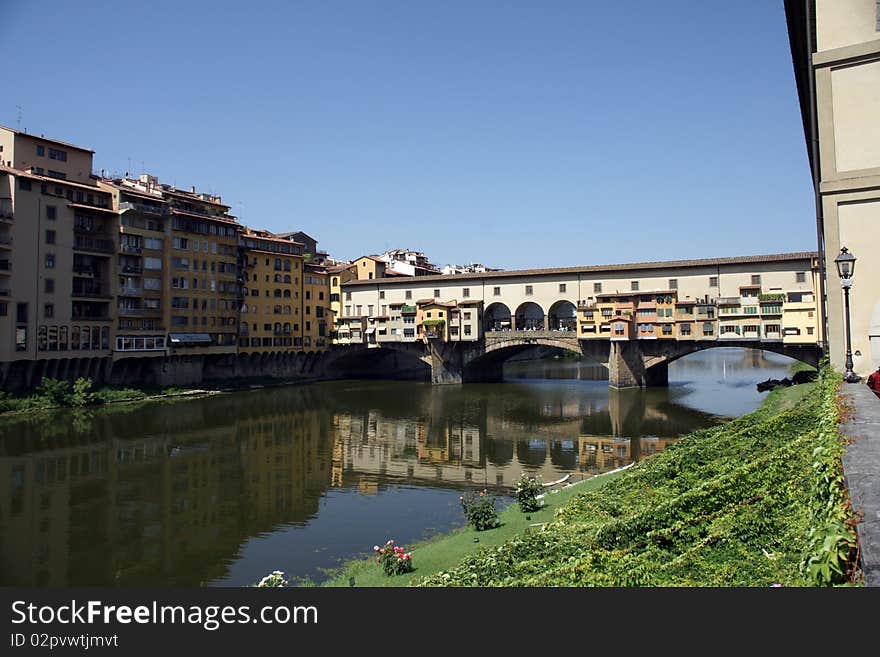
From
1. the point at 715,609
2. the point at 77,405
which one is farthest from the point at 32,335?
the point at 715,609

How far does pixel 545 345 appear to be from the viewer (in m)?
58.5

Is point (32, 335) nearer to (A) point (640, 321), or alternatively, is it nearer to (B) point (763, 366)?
(A) point (640, 321)

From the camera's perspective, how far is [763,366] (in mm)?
82812

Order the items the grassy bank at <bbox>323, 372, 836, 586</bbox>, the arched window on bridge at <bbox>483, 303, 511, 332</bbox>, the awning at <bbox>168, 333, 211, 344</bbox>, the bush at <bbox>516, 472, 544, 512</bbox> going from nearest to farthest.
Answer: the grassy bank at <bbox>323, 372, 836, 586</bbox> → the bush at <bbox>516, 472, 544, 512</bbox> → the awning at <bbox>168, 333, 211, 344</bbox> → the arched window on bridge at <bbox>483, 303, 511, 332</bbox>

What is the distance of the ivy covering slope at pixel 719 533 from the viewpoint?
623cm

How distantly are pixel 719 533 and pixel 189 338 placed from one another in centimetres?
5264

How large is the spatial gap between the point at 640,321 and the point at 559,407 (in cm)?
1304

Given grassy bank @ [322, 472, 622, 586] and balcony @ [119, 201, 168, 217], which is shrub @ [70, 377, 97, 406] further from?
grassy bank @ [322, 472, 622, 586]

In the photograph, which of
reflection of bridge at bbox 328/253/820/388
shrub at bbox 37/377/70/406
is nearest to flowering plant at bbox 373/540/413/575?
shrub at bbox 37/377/70/406

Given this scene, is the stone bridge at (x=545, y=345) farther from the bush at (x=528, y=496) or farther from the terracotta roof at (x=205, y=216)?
the bush at (x=528, y=496)

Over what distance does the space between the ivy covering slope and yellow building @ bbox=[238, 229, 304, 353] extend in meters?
52.2

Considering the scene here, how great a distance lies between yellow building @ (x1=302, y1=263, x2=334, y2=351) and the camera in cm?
6769

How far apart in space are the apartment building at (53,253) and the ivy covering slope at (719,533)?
43.0 metres

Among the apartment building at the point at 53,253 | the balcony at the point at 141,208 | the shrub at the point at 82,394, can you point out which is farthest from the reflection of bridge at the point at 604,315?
the shrub at the point at 82,394
